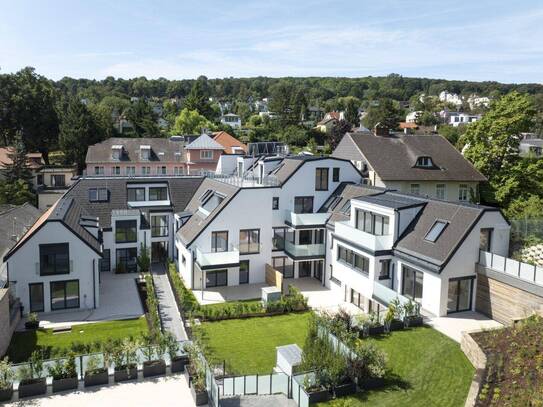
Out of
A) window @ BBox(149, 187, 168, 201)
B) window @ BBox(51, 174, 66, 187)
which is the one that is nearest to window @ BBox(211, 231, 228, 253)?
window @ BBox(149, 187, 168, 201)

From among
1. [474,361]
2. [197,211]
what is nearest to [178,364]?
[474,361]

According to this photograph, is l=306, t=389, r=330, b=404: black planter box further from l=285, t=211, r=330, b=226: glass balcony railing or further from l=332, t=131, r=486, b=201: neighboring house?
l=332, t=131, r=486, b=201: neighboring house

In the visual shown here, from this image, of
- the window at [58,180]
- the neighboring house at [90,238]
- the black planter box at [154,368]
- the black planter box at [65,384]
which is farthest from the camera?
the window at [58,180]

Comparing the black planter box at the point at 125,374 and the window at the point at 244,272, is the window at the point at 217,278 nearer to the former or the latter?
the window at the point at 244,272

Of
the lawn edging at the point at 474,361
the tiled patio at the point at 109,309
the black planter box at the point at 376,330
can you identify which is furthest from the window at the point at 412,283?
the tiled patio at the point at 109,309

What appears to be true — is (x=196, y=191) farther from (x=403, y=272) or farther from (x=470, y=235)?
(x=470, y=235)

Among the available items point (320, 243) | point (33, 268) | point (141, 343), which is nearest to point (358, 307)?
point (320, 243)
